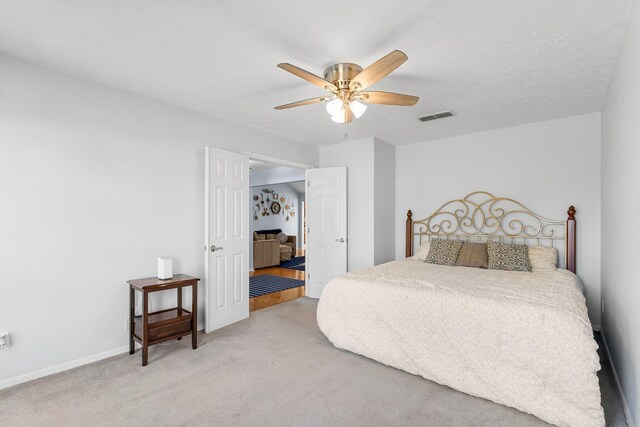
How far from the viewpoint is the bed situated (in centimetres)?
191

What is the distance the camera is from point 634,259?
183cm

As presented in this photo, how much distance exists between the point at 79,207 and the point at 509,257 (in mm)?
4273

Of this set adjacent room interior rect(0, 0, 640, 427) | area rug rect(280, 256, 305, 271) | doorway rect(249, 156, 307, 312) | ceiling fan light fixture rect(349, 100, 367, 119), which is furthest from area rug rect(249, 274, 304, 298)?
ceiling fan light fixture rect(349, 100, 367, 119)

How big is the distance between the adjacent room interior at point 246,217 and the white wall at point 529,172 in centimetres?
2

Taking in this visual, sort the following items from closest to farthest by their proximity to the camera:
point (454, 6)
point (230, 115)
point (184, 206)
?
point (454, 6), point (184, 206), point (230, 115)

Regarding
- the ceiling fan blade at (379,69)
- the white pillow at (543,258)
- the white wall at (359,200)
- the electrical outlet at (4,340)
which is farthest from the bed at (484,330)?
the electrical outlet at (4,340)

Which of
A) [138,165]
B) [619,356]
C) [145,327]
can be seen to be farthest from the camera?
[138,165]

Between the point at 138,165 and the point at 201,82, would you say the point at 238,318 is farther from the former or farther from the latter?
the point at 201,82

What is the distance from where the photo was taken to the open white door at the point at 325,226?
478 cm

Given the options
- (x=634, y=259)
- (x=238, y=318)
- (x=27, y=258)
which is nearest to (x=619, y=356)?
(x=634, y=259)

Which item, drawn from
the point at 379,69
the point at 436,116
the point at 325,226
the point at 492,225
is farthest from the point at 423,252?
the point at 379,69

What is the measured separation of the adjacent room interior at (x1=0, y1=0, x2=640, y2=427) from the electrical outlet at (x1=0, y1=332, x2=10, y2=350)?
0.08 ft

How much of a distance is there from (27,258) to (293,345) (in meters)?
2.31

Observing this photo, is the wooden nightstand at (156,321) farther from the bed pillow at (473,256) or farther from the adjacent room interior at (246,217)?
the bed pillow at (473,256)
